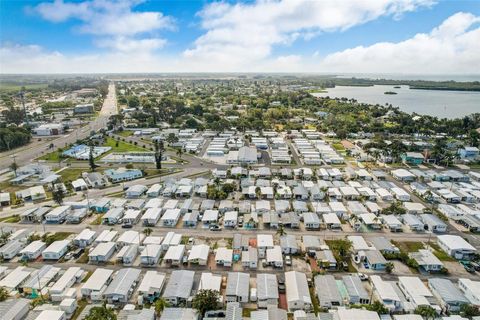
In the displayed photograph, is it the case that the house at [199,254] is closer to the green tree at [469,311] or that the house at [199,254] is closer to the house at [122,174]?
the green tree at [469,311]

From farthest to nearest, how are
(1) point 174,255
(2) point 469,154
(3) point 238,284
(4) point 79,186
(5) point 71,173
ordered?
(2) point 469,154
(5) point 71,173
(4) point 79,186
(1) point 174,255
(3) point 238,284

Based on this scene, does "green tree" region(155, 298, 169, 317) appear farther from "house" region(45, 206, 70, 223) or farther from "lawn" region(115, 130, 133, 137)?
"lawn" region(115, 130, 133, 137)

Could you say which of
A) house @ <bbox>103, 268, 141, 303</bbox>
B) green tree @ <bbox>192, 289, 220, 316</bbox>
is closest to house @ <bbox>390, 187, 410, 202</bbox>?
green tree @ <bbox>192, 289, 220, 316</bbox>

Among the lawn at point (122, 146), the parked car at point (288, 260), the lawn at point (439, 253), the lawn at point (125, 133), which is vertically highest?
the lawn at point (125, 133)

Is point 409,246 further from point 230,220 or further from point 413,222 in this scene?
point 230,220

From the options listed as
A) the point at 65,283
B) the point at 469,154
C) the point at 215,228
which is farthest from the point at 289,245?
the point at 469,154

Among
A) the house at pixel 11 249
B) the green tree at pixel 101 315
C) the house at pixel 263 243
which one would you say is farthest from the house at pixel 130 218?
the green tree at pixel 101 315

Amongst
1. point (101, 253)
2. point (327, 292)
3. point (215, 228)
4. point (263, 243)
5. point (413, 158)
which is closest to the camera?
point (327, 292)

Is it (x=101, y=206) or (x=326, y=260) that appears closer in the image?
(x=326, y=260)
